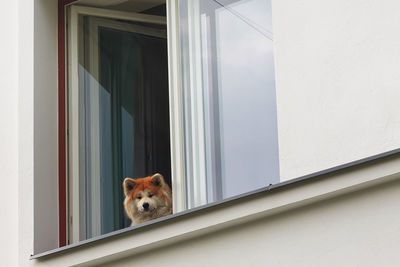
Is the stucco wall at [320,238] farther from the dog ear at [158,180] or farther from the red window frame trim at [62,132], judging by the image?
the red window frame trim at [62,132]

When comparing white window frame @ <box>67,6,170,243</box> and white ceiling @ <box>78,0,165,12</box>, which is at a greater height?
white ceiling @ <box>78,0,165,12</box>

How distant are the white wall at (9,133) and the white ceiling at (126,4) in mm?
686

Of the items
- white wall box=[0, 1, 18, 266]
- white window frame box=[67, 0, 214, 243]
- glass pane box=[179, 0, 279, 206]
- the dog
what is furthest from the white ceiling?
the dog

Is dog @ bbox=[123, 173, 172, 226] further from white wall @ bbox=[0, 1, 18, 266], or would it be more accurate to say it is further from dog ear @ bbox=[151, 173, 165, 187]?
white wall @ bbox=[0, 1, 18, 266]

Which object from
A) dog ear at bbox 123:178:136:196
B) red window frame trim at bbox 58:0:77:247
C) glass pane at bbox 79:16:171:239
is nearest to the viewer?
dog ear at bbox 123:178:136:196

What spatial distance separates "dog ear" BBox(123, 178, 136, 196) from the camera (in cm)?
966

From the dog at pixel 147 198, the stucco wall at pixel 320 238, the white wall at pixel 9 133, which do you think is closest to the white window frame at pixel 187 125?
the dog at pixel 147 198

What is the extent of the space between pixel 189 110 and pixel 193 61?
0.39m

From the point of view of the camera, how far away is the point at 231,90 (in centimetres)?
895

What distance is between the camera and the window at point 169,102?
345 inches

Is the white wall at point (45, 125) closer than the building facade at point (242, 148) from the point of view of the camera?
No

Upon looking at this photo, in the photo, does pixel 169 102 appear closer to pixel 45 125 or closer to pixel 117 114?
pixel 117 114

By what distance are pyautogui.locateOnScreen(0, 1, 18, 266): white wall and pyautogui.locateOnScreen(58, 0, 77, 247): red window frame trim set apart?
0.38 metres

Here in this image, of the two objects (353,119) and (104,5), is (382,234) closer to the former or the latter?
(353,119)
